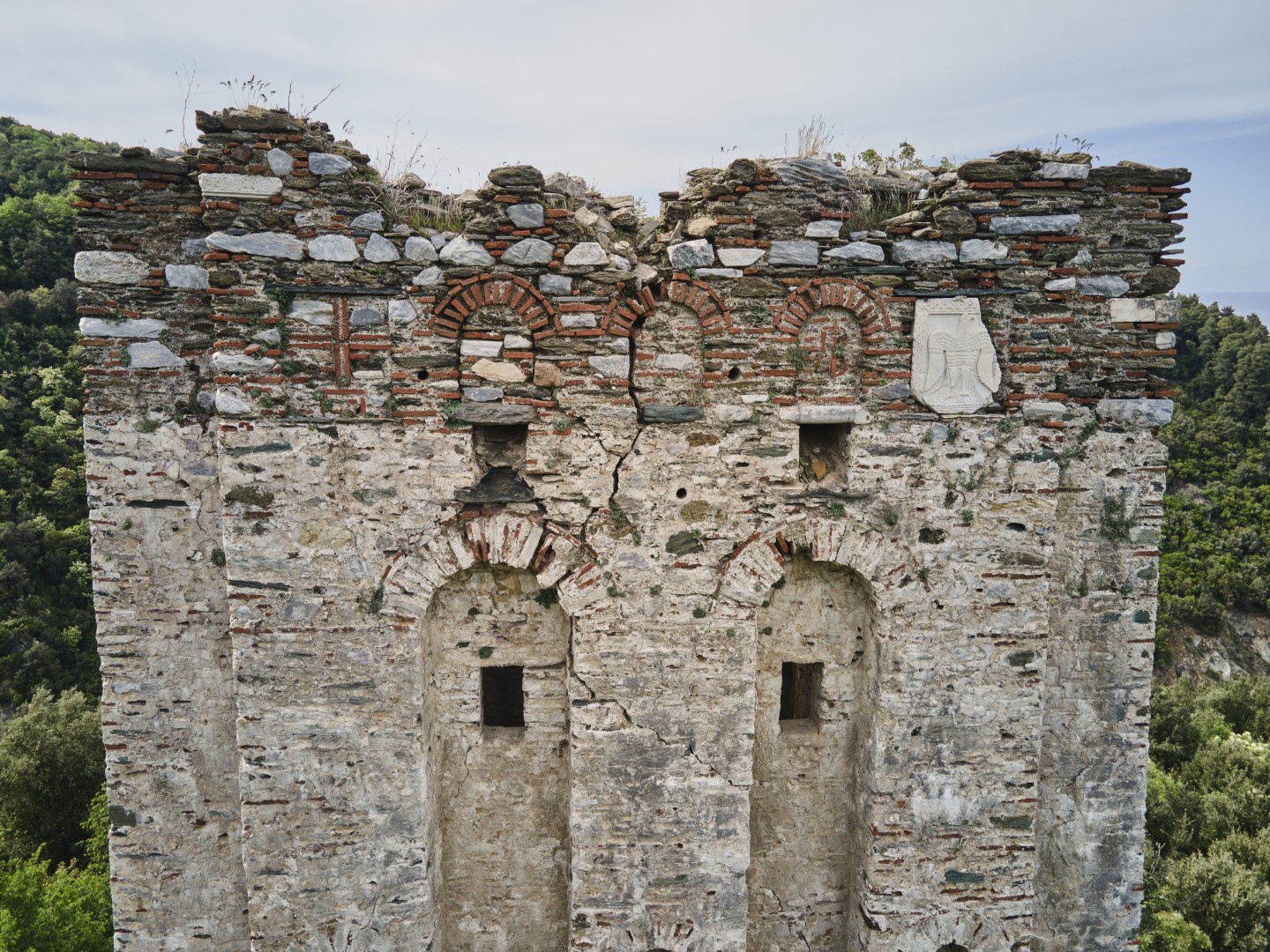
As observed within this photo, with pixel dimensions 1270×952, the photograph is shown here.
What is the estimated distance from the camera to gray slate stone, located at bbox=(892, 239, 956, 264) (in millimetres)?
5070

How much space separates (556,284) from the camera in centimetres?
491

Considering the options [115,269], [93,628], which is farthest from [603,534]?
[93,628]

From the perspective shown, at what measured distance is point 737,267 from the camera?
499cm

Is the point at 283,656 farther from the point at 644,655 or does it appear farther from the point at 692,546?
the point at 692,546

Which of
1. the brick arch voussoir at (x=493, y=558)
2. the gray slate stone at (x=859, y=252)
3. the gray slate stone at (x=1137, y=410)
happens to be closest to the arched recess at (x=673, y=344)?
the gray slate stone at (x=859, y=252)

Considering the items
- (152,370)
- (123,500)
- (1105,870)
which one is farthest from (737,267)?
(1105,870)

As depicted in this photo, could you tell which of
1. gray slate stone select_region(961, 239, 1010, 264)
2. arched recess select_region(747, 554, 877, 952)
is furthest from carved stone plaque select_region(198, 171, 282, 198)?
gray slate stone select_region(961, 239, 1010, 264)

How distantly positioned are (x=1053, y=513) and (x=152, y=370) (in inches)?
251

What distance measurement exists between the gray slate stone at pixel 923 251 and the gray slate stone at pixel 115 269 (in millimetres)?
5175

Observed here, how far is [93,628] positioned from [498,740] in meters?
22.8

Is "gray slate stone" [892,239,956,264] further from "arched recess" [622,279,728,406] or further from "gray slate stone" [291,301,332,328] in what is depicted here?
"gray slate stone" [291,301,332,328]

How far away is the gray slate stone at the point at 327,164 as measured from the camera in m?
4.80

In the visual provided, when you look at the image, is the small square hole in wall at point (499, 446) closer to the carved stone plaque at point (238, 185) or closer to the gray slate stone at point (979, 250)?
the carved stone plaque at point (238, 185)

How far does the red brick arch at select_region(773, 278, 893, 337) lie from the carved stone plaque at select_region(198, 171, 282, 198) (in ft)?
10.9
